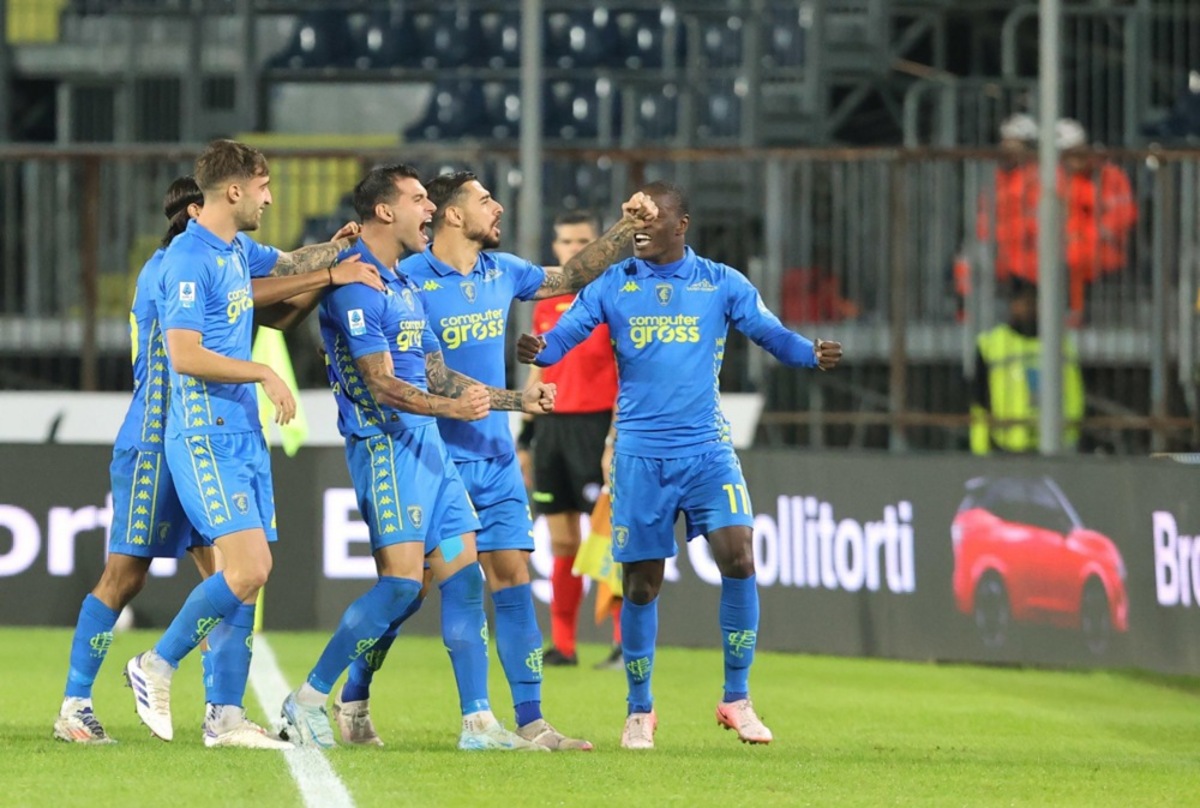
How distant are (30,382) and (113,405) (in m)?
1.29

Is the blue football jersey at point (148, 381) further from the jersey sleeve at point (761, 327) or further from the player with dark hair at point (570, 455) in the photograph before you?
the player with dark hair at point (570, 455)

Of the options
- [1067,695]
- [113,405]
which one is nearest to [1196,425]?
[1067,695]

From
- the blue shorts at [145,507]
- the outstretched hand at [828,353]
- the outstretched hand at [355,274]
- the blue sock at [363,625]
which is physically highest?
the outstretched hand at [355,274]

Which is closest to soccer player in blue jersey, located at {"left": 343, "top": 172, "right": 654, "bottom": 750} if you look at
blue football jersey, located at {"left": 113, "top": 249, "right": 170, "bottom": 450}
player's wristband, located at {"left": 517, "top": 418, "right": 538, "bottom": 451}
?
blue football jersey, located at {"left": 113, "top": 249, "right": 170, "bottom": 450}

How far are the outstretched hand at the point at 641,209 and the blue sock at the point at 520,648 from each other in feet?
4.59

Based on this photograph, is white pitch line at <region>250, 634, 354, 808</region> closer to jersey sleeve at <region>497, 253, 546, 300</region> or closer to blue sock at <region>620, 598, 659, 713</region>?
blue sock at <region>620, 598, 659, 713</region>

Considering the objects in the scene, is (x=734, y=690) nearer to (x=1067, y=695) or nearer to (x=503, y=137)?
(x=1067, y=695)

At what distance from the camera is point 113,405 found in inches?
564

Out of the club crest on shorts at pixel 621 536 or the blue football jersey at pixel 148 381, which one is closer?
the blue football jersey at pixel 148 381

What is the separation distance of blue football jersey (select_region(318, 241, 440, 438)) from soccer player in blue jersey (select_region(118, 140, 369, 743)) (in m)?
0.31

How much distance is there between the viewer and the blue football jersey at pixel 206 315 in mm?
7273

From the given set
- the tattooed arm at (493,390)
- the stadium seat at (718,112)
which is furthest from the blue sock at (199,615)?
the stadium seat at (718,112)

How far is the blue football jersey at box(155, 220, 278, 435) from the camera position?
727cm

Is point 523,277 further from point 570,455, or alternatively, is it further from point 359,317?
point 570,455
